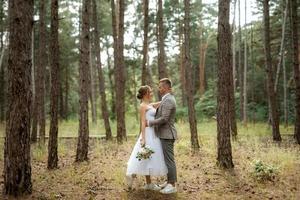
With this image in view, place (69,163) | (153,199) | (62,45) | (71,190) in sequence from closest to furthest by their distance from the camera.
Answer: (153,199)
(71,190)
(69,163)
(62,45)

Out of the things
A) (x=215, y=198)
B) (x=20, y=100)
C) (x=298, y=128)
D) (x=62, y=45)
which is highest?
(x=62, y=45)

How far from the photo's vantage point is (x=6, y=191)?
7.42 meters

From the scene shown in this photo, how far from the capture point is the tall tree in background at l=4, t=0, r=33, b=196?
731cm

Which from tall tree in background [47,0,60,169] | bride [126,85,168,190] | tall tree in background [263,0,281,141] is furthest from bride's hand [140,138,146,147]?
tall tree in background [263,0,281,141]

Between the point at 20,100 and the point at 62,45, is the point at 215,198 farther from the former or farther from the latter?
the point at 62,45

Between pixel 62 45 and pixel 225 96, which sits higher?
pixel 62 45

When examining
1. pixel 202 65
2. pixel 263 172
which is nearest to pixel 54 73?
pixel 263 172

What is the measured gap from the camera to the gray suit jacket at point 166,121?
812 cm

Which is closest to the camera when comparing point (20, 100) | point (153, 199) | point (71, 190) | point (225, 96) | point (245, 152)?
point (20, 100)

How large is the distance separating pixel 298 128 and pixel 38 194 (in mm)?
11959

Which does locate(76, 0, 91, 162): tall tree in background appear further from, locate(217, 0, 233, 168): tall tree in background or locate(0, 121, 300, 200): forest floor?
locate(217, 0, 233, 168): tall tree in background

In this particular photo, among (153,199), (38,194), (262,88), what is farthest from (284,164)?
(262,88)

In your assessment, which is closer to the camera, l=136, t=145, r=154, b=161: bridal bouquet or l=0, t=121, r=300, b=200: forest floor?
l=136, t=145, r=154, b=161: bridal bouquet

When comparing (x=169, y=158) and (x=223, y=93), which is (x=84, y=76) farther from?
(x=169, y=158)
